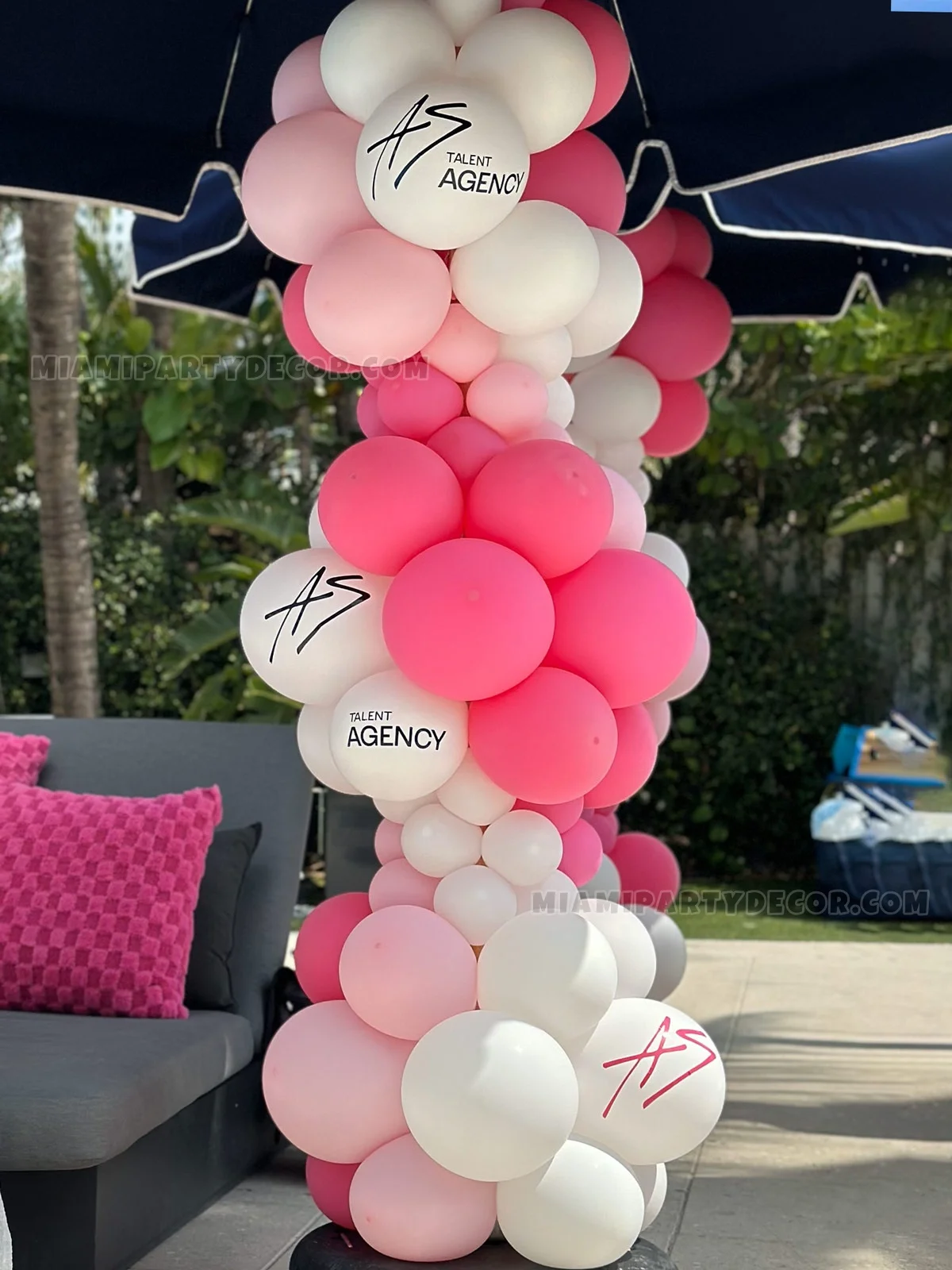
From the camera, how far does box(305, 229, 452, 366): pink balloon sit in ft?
7.76

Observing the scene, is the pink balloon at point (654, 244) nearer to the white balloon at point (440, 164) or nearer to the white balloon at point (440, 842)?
the white balloon at point (440, 164)

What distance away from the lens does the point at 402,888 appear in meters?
2.48

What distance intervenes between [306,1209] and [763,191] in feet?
9.56

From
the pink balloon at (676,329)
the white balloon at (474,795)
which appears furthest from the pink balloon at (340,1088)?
the pink balloon at (676,329)

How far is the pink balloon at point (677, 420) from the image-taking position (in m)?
3.96

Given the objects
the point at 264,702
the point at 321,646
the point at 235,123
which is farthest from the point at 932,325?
the point at 321,646

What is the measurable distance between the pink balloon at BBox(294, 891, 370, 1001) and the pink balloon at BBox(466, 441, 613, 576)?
51 cm

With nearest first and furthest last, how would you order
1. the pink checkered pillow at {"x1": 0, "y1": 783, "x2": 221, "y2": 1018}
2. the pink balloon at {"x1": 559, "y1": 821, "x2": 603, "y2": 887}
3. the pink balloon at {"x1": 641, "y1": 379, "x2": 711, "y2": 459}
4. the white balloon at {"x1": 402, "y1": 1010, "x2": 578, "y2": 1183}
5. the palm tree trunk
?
1. the white balloon at {"x1": 402, "y1": 1010, "x2": 578, "y2": 1183}
2. the pink balloon at {"x1": 559, "y1": 821, "x2": 603, "y2": 887}
3. the pink checkered pillow at {"x1": 0, "y1": 783, "x2": 221, "y2": 1018}
4. the pink balloon at {"x1": 641, "y1": 379, "x2": 711, "y2": 459}
5. the palm tree trunk

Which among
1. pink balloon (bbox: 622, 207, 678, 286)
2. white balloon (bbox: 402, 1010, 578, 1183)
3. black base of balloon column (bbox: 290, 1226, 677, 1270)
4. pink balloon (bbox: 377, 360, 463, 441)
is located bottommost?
black base of balloon column (bbox: 290, 1226, 677, 1270)

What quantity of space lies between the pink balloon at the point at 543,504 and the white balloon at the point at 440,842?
19 centimetres

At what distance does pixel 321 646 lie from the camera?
2.43m

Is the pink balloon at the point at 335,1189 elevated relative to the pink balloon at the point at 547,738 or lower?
lower

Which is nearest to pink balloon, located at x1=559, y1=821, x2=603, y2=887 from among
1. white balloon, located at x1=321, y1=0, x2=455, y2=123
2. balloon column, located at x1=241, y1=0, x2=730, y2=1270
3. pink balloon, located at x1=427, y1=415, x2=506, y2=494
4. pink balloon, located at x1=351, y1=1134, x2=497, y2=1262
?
balloon column, located at x1=241, y1=0, x2=730, y2=1270

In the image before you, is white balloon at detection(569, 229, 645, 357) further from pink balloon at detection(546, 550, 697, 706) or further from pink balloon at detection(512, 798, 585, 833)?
pink balloon at detection(512, 798, 585, 833)
